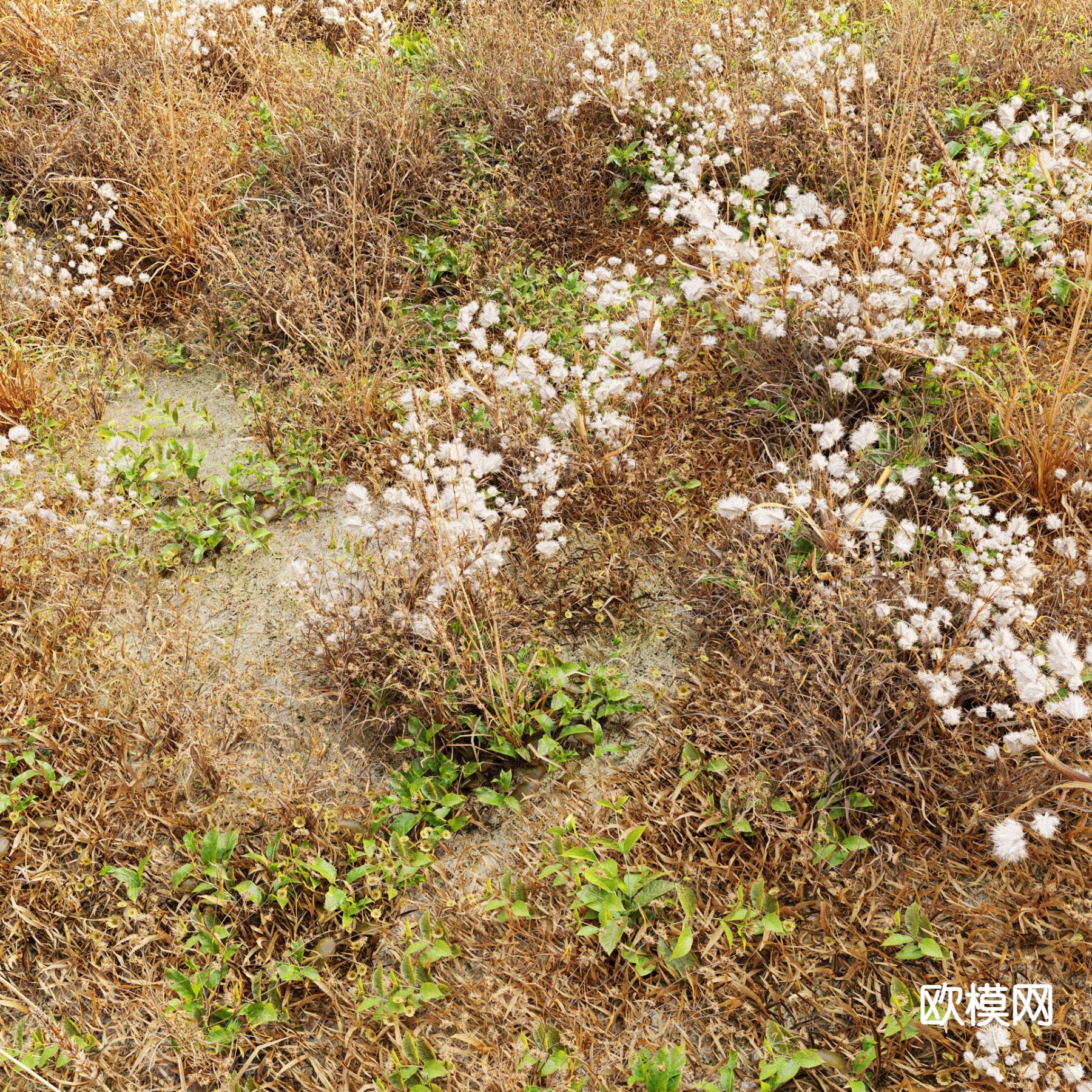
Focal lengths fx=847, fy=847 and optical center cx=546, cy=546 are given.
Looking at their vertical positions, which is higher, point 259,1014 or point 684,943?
point 684,943

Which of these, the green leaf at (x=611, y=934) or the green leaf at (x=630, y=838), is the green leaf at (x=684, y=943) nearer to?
the green leaf at (x=611, y=934)

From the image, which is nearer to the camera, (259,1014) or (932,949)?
(932,949)

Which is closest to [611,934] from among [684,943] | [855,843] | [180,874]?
[684,943]

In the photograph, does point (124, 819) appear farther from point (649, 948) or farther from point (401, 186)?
point (401, 186)

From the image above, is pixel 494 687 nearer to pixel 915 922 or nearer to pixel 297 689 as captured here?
pixel 297 689

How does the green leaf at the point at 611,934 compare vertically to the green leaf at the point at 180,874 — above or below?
below

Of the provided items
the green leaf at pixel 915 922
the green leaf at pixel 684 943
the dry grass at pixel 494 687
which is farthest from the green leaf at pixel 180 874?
the green leaf at pixel 915 922

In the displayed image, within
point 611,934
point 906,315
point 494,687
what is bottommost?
point 611,934

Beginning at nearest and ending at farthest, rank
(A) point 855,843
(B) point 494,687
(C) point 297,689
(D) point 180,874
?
(A) point 855,843, (D) point 180,874, (B) point 494,687, (C) point 297,689

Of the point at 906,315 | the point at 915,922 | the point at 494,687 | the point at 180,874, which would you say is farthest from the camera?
the point at 906,315
